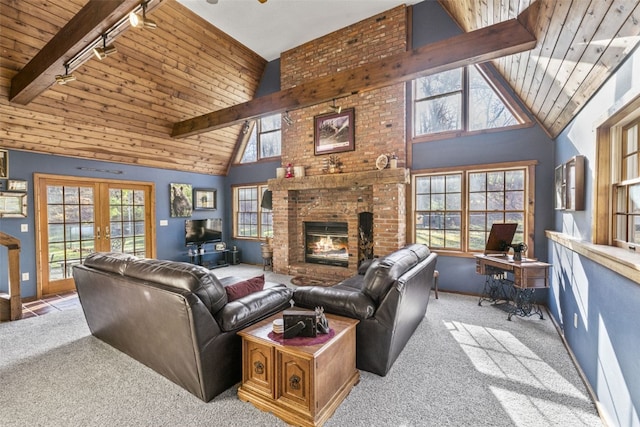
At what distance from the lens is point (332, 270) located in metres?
5.58

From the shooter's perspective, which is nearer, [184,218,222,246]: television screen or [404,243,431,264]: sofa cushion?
[404,243,431,264]: sofa cushion

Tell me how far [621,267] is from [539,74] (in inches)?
92.5

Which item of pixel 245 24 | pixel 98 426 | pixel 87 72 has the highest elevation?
pixel 245 24

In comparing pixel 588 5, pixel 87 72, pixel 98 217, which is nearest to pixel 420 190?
pixel 588 5

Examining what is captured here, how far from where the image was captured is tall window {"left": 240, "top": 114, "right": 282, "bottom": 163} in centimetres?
680

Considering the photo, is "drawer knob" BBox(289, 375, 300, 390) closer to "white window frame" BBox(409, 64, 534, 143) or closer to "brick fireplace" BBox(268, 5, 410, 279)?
"brick fireplace" BBox(268, 5, 410, 279)

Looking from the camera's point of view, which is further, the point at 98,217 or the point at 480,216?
the point at 98,217

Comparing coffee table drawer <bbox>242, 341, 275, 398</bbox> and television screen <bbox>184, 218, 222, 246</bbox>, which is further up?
television screen <bbox>184, 218, 222, 246</bbox>

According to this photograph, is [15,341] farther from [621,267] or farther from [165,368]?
[621,267]

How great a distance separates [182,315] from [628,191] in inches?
126

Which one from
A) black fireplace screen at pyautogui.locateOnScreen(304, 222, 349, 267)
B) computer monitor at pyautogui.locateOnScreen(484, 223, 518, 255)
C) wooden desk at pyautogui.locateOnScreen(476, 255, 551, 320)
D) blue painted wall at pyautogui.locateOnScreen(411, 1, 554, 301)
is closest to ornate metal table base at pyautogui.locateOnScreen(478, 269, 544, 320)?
wooden desk at pyautogui.locateOnScreen(476, 255, 551, 320)

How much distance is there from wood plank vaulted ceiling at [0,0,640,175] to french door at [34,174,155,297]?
1.95 ft

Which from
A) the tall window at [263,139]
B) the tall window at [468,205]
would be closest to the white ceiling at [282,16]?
the tall window at [263,139]

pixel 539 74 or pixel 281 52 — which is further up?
pixel 281 52
